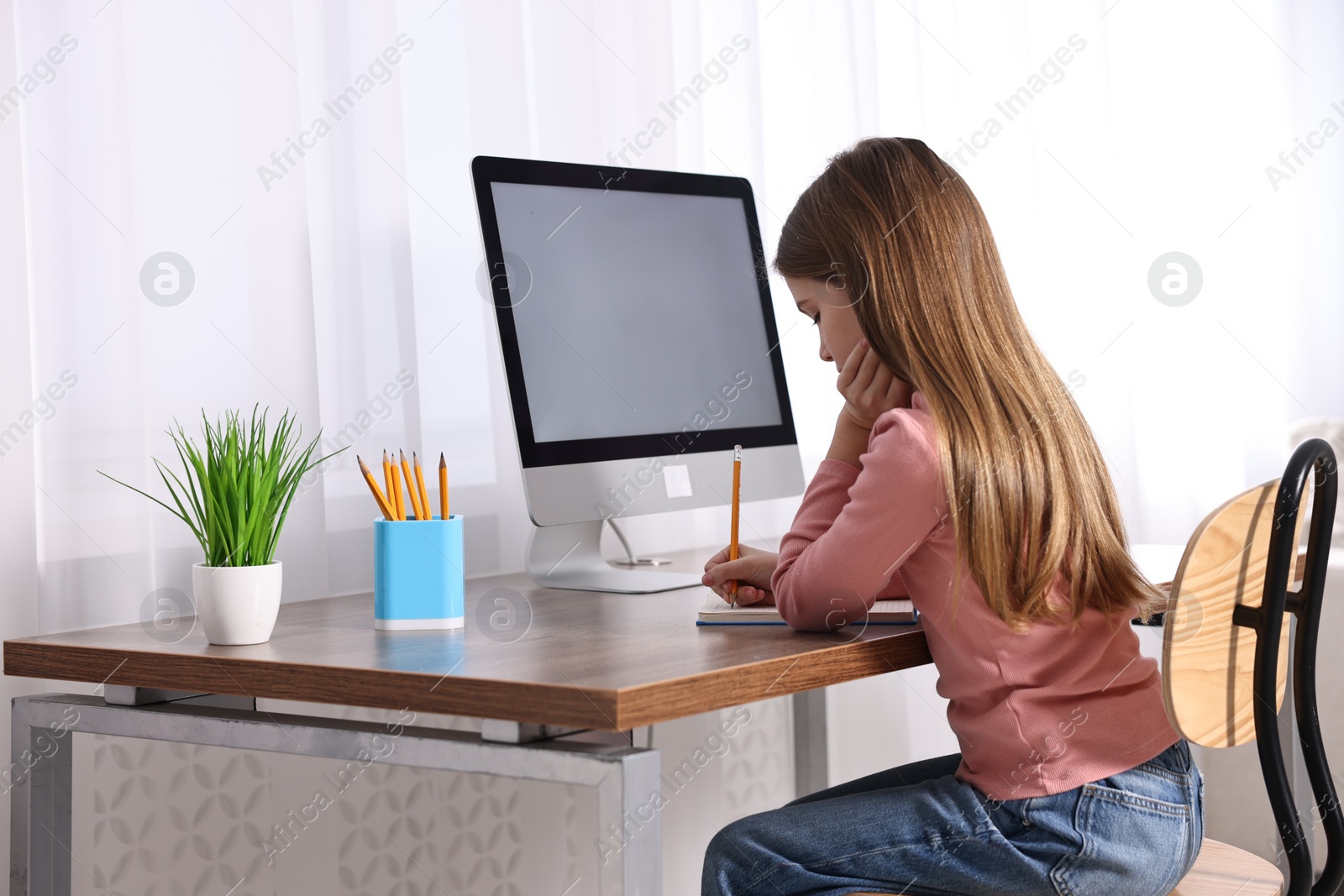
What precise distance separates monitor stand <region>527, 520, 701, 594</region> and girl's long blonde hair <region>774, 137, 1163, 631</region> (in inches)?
18.0

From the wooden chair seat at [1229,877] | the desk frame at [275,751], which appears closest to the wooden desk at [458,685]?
the desk frame at [275,751]

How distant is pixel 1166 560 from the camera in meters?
1.60

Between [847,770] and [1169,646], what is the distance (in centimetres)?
139

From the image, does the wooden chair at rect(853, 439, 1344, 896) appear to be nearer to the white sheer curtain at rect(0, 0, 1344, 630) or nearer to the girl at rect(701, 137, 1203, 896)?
the girl at rect(701, 137, 1203, 896)

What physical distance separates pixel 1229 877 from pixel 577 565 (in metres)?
0.80

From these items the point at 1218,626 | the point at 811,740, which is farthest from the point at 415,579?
the point at 811,740

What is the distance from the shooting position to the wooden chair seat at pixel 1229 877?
1161 millimetres

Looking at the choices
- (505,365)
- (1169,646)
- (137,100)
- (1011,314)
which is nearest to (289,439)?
(505,365)

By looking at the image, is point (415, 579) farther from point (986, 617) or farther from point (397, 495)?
point (986, 617)

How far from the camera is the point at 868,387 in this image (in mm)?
1229

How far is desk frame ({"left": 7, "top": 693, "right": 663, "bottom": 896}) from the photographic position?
0.90 metres

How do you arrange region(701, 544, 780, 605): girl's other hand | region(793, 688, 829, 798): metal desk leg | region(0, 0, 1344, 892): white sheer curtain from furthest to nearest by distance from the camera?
1. region(793, 688, 829, 798): metal desk leg
2. region(0, 0, 1344, 892): white sheer curtain
3. region(701, 544, 780, 605): girl's other hand

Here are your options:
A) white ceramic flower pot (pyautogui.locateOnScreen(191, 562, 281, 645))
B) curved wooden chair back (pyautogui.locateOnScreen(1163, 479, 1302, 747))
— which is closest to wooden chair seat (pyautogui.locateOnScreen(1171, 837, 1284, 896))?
curved wooden chair back (pyautogui.locateOnScreen(1163, 479, 1302, 747))

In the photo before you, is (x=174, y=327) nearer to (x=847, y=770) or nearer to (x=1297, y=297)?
(x=847, y=770)
